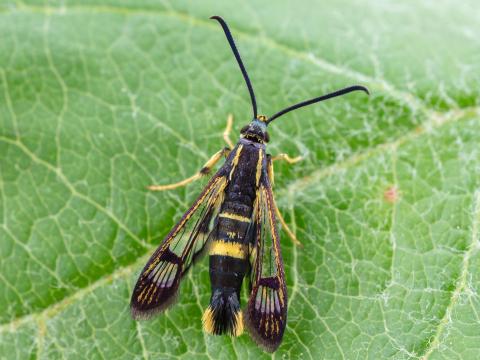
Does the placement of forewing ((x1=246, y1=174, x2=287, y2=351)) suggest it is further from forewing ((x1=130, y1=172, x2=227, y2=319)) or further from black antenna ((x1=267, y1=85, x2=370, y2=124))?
black antenna ((x1=267, y1=85, x2=370, y2=124))

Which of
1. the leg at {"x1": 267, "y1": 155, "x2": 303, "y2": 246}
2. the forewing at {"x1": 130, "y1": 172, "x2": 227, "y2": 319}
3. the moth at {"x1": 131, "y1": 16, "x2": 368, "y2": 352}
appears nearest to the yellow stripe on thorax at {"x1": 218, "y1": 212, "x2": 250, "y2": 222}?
the moth at {"x1": 131, "y1": 16, "x2": 368, "y2": 352}

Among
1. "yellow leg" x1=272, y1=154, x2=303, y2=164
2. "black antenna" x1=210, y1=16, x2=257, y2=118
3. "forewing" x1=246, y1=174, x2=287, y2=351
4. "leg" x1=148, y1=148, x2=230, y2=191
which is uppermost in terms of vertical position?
"black antenna" x1=210, y1=16, x2=257, y2=118

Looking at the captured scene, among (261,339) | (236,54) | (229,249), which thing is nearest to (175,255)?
(229,249)

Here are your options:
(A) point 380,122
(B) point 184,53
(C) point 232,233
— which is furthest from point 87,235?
(A) point 380,122

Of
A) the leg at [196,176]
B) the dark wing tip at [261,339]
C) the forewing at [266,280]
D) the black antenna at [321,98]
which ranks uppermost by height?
the black antenna at [321,98]

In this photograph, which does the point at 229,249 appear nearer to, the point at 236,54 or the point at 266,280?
the point at 266,280

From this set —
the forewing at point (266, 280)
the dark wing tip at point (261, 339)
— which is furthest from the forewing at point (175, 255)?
the dark wing tip at point (261, 339)

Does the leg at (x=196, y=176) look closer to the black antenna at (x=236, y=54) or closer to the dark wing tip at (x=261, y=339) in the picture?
the black antenna at (x=236, y=54)
